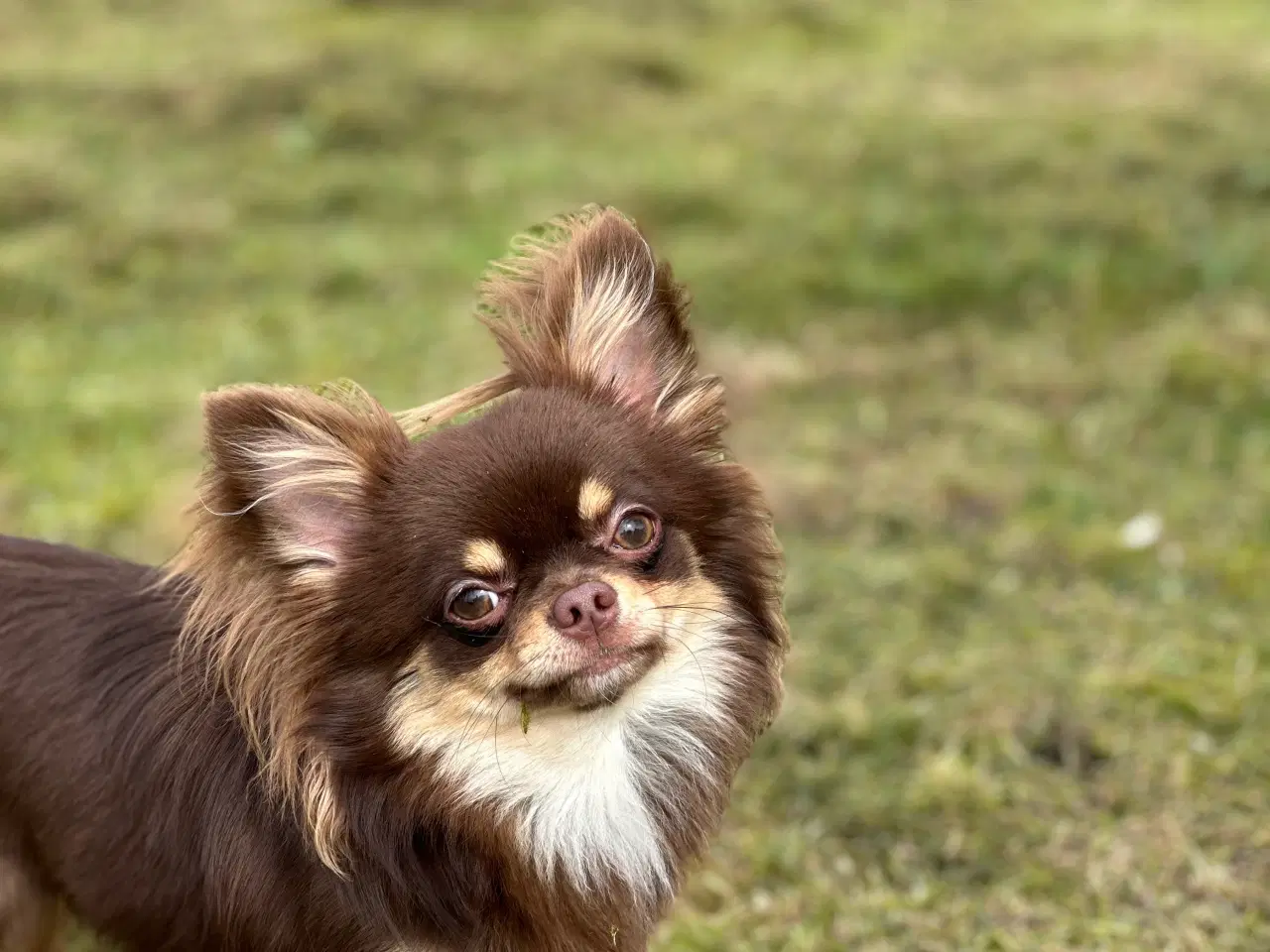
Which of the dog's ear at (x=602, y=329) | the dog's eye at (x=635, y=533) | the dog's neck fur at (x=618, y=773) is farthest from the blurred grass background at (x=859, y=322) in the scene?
the dog's ear at (x=602, y=329)

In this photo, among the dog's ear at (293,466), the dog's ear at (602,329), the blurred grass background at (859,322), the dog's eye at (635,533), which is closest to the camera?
the dog's ear at (293,466)

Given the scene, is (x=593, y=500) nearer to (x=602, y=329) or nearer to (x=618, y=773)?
(x=602, y=329)

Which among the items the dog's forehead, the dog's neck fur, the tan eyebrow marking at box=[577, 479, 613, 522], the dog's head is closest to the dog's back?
the dog's head

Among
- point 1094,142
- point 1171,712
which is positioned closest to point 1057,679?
point 1171,712

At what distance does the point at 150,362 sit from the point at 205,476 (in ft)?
14.6

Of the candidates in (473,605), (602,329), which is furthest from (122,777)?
(602,329)

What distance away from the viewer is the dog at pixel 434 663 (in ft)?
7.27

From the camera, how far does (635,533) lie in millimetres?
2293

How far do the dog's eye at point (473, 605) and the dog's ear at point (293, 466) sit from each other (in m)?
0.25

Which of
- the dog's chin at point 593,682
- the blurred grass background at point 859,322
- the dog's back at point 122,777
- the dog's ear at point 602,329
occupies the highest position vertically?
the dog's ear at point 602,329

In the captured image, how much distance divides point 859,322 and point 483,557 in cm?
468

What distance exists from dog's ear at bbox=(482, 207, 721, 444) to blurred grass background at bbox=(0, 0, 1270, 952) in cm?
148

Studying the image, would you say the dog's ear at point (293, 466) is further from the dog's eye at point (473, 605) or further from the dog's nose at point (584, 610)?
the dog's nose at point (584, 610)

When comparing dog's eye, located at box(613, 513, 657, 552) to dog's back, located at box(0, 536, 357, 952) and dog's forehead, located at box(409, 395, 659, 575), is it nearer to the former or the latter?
dog's forehead, located at box(409, 395, 659, 575)
